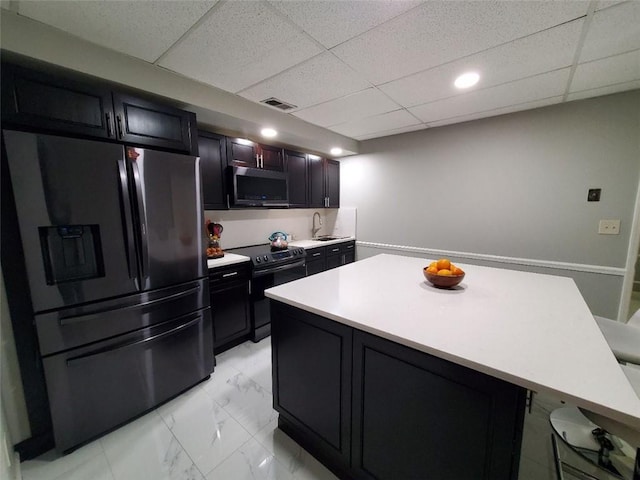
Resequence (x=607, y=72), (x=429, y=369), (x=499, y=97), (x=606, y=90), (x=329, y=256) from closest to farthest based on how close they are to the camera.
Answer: (x=429, y=369) → (x=607, y=72) → (x=606, y=90) → (x=499, y=97) → (x=329, y=256)

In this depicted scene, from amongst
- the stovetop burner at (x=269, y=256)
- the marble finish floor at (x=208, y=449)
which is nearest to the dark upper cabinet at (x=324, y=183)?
the stovetop burner at (x=269, y=256)

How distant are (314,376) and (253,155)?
2.45m

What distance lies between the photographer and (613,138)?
2.26 m

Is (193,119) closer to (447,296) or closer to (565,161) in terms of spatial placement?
(447,296)

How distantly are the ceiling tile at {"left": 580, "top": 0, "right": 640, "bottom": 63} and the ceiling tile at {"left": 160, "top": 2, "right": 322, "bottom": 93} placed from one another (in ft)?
5.06

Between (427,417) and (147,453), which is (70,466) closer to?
(147,453)

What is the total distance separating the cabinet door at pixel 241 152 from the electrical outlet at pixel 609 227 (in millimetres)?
3560

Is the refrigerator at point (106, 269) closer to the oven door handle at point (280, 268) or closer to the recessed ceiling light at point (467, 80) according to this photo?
the oven door handle at point (280, 268)

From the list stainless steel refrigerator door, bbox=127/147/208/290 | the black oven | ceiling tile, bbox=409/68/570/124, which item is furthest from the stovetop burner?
ceiling tile, bbox=409/68/570/124

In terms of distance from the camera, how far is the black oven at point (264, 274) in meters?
2.66

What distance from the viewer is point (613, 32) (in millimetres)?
1438

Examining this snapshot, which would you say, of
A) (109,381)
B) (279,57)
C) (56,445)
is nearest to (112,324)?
(109,381)

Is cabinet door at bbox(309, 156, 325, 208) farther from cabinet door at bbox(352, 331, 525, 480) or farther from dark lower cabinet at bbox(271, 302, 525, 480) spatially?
cabinet door at bbox(352, 331, 525, 480)

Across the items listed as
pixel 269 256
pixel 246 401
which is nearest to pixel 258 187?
pixel 269 256
